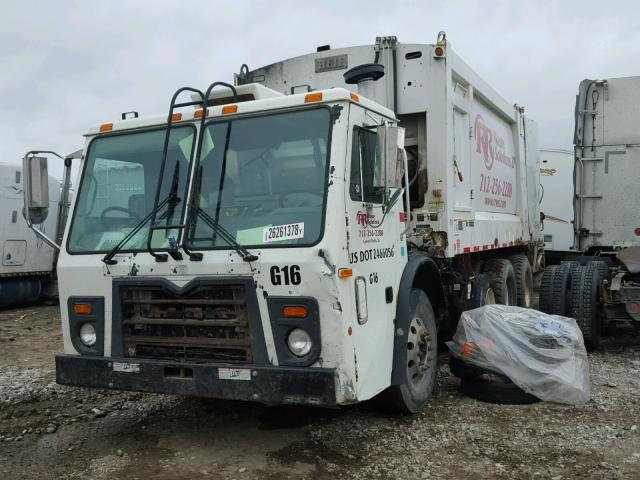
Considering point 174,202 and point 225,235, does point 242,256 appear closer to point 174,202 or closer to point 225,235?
point 225,235

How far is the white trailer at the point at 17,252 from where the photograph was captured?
40.1 ft

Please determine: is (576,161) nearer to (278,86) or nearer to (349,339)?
(278,86)

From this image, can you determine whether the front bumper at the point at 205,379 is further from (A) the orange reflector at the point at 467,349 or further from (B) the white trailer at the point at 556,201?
(B) the white trailer at the point at 556,201

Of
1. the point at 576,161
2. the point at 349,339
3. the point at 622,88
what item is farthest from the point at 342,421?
the point at 622,88

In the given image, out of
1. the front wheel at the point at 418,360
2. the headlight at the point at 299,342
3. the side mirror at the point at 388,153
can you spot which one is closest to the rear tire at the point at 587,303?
the front wheel at the point at 418,360

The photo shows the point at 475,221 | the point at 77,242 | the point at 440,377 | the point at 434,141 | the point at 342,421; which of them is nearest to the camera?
the point at 77,242

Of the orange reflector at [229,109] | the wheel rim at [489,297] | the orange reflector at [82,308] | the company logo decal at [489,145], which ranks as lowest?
the wheel rim at [489,297]

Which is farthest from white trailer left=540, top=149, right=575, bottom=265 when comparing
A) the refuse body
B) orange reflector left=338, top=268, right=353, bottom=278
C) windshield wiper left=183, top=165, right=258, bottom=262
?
windshield wiper left=183, top=165, right=258, bottom=262

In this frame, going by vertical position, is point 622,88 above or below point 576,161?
above

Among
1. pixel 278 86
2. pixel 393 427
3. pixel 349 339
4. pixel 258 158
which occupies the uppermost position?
pixel 278 86

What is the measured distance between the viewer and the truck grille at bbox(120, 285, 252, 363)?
389 centimetres

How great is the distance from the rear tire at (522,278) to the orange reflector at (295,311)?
5.65 metres

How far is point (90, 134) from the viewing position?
15.2 feet

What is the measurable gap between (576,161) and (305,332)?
5.90 m
